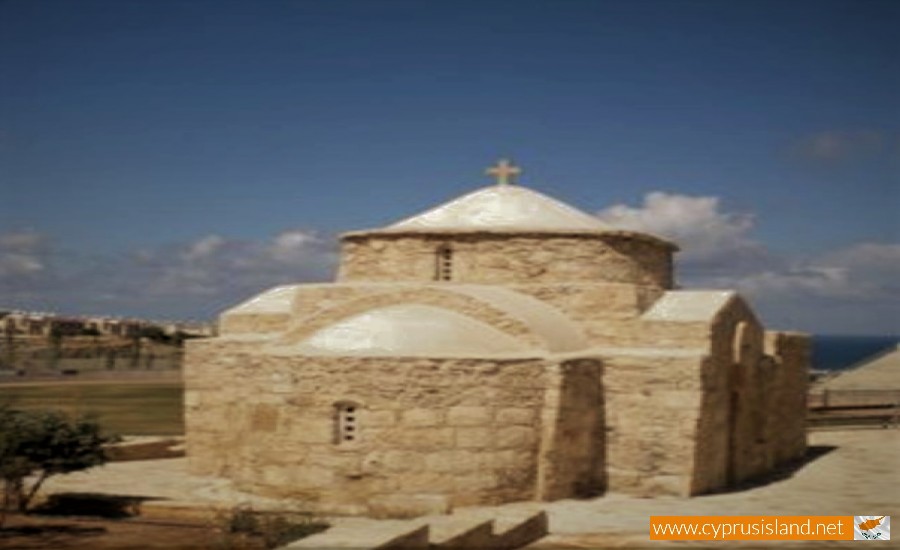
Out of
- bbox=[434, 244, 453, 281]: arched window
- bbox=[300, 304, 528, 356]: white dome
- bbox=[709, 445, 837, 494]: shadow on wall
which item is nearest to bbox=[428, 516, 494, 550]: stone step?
bbox=[300, 304, 528, 356]: white dome

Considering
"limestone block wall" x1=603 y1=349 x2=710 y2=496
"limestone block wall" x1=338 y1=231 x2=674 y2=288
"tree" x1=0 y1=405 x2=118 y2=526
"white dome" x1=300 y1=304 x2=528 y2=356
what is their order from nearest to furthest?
"tree" x1=0 y1=405 x2=118 y2=526 → "white dome" x1=300 y1=304 x2=528 y2=356 → "limestone block wall" x1=603 y1=349 x2=710 y2=496 → "limestone block wall" x1=338 y1=231 x2=674 y2=288

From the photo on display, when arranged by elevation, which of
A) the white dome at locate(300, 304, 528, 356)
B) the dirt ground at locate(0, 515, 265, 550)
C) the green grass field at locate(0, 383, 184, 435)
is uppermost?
the white dome at locate(300, 304, 528, 356)

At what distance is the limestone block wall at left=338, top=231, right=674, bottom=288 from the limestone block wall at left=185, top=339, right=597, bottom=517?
3.73 metres

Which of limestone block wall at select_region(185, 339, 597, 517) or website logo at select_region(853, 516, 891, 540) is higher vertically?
limestone block wall at select_region(185, 339, 597, 517)

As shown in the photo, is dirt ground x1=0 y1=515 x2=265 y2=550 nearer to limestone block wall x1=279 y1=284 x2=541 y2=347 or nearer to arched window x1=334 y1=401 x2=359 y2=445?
arched window x1=334 y1=401 x2=359 y2=445

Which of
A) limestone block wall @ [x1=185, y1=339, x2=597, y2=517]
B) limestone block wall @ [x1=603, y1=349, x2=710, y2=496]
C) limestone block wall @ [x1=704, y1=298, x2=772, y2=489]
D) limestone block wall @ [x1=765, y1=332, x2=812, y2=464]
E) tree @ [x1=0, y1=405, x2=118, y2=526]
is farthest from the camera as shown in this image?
limestone block wall @ [x1=765, y1=332, x2=812, y2=464]

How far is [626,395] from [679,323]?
169cm

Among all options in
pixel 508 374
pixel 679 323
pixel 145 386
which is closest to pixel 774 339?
pixel 679 323

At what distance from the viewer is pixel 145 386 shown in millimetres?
42906

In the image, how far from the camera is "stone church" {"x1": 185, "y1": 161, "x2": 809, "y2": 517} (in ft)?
47.6

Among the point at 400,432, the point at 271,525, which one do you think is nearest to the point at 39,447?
the point at 271,525

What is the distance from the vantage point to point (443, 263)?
1914cm

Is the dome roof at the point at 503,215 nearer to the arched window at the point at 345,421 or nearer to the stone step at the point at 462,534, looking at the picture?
the arched window at the point at 345,421

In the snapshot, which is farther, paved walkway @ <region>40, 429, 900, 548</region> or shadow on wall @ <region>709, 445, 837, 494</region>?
shadow on wall @ <region>709, 445, 837, 494</region>
